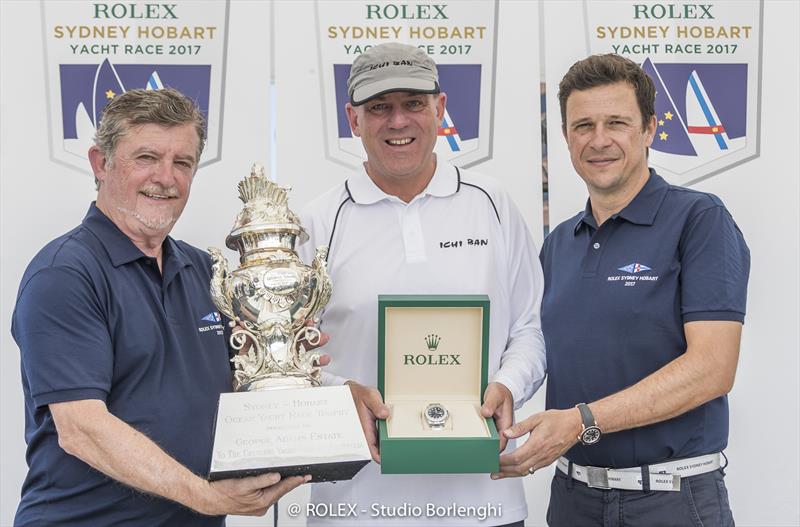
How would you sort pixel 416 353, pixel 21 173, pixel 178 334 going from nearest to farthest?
pixel 178 334 < pixel 416 353 < pixel 21 173

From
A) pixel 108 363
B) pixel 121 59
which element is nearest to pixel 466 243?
pixel 108 363

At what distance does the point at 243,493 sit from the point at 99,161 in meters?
0.82

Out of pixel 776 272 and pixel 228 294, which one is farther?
pixel 776 272

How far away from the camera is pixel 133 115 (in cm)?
165

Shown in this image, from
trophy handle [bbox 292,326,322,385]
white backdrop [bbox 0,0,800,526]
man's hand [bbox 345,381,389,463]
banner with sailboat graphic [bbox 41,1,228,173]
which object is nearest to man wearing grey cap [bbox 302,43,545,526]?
man's hand [bbox 345,381,389,463]

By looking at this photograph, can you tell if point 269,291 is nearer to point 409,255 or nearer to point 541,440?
point 409,255

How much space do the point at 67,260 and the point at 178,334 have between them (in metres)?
0.29

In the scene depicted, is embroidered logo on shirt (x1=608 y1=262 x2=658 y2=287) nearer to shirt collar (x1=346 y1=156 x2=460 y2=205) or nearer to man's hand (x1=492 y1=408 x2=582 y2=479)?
man's hand (x1=492 y1=408 x2=582 y2=479)

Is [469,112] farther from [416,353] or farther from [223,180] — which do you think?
[416,353]

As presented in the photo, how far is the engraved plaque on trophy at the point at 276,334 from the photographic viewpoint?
4.71ft

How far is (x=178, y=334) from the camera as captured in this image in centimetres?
171

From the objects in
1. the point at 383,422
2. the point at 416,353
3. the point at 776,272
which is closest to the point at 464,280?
the point at 416,353

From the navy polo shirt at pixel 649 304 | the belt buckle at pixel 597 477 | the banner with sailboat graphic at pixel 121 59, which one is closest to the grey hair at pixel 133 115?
the banner with sailboat graphic at pixel 121 59

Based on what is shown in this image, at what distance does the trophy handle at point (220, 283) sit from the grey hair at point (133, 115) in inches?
12.3
